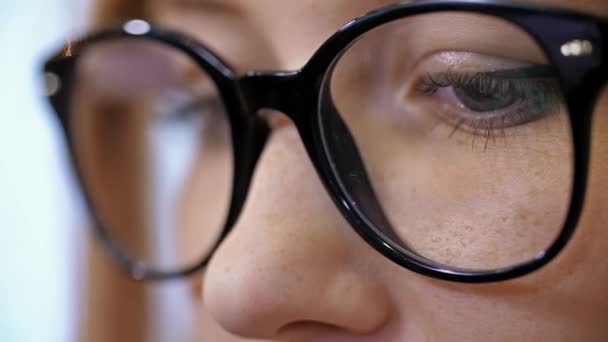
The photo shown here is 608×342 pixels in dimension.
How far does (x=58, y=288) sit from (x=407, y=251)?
0.72 metres

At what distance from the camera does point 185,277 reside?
716 mm

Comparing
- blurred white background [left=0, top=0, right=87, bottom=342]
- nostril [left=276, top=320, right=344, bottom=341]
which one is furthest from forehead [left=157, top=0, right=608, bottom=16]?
blurred white background [left=0, top=0, right=87, bottom=342]

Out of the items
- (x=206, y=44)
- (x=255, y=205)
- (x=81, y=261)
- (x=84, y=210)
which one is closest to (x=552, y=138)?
(x=255, y=205)

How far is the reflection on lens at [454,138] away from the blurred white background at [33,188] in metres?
0.62

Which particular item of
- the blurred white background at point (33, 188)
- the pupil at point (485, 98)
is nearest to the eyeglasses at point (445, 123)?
the pupil at point (485, 98)

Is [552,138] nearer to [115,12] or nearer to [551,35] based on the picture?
[551,35]

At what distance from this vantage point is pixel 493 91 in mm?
473

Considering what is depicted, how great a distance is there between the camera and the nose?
1.61 feet

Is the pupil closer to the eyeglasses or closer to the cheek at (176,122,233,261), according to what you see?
the eyeglasses

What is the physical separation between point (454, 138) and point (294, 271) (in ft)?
0.52

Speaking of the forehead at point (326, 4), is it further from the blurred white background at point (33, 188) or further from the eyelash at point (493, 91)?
the blurred white background at point (33, 188)

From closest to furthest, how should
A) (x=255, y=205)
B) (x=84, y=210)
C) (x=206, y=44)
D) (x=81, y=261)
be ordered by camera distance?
(x=255, y=205), (x=206, y=44), (x=84, y=210), (x=81, y=261)

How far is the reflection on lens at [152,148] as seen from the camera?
74 centimetres

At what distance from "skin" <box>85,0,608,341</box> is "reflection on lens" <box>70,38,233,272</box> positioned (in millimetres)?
130
